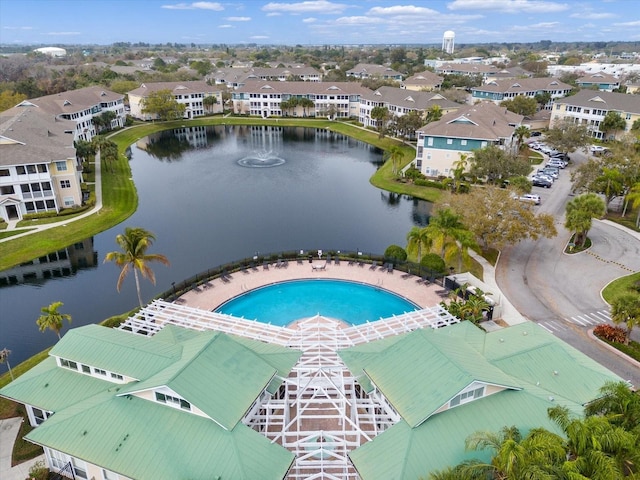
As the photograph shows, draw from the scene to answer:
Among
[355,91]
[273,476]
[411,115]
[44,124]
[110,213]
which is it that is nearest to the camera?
[273,476]

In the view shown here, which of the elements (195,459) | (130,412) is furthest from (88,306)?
(195,459)

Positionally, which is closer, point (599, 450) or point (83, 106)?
point (599, 450)

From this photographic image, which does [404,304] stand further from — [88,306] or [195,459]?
[88,306]

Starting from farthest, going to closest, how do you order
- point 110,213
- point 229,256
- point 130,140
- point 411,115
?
point 130,140
point 411,115
point 110,213
point 229,256

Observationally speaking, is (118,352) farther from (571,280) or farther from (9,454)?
(571,280)

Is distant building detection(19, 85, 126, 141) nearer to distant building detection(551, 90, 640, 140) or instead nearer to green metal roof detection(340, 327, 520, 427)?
green metal roof detection(340, 327, 520, 427)

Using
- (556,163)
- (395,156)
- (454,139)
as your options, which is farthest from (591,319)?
(556,163)

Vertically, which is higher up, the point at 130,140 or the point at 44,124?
the point at 44,124

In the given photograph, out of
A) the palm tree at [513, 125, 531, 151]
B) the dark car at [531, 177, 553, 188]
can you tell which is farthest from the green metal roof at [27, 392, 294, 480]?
the palm tree at [513, 125, 531, 151]
